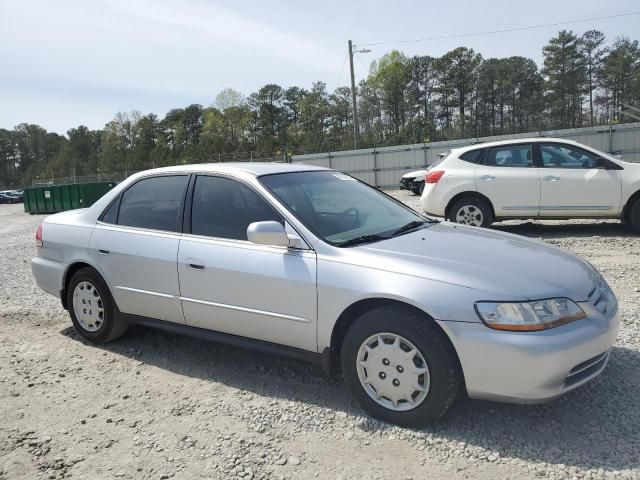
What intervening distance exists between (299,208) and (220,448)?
1606mm

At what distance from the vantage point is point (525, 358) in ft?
8.66

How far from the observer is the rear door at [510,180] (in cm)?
847

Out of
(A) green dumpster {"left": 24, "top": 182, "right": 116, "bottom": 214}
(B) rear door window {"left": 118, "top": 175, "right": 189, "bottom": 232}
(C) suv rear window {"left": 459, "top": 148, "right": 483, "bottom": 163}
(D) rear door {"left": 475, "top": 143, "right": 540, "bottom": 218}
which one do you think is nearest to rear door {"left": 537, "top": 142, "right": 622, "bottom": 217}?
(D) rear door {"left": 475, "top": 143, "right": 540, "bottom": 218}

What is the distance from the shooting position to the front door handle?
3.70 meters

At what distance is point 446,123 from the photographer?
71.8 meters

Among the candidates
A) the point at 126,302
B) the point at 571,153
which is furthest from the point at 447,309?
the point at 571,153

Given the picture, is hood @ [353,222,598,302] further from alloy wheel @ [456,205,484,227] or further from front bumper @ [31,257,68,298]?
alloy wheel @ [456,205,484,227]

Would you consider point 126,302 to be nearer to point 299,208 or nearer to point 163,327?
point 163,327

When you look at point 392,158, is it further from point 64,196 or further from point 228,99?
point 228,99

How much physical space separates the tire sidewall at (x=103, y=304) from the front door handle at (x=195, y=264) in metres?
1.07

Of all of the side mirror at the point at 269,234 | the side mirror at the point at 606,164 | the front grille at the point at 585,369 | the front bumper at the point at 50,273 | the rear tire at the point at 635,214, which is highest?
the side mirror at the point at 606,164

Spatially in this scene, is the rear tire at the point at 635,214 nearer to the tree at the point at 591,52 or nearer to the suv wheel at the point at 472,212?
the suv wheel at the point at 472,212

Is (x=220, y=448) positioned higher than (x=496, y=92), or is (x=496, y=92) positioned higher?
(x=496, y=92)

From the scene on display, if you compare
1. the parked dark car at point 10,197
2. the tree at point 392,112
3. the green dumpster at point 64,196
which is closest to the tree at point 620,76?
the tree at point 392,112
